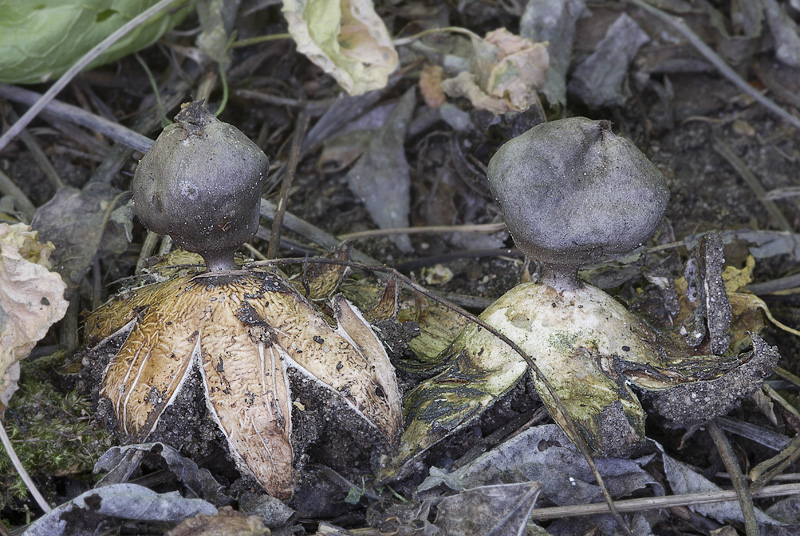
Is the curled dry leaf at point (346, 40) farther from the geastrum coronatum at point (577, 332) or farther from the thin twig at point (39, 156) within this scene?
the thin twig at point (39, 156)

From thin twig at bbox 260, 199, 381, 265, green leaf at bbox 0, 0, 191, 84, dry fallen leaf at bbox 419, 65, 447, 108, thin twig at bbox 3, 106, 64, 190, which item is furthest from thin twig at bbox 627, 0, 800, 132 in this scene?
A: thin twig at bbox 3, 106, 64, 190

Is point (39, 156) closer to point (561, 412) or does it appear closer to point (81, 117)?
point (81, 117)

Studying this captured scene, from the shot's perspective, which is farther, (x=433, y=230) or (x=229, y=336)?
(x=433, y=230)

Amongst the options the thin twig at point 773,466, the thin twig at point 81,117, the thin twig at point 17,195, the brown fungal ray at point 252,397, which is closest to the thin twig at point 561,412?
the brown fungal ray at point 252,397

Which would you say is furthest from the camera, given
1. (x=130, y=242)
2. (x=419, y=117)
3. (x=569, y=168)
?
(x=419, y=117)

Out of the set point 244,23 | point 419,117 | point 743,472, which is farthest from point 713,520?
point 244,23

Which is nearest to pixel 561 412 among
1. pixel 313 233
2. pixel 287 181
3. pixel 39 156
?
pixel 313 233

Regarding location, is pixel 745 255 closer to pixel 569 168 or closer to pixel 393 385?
pixel 569 168
